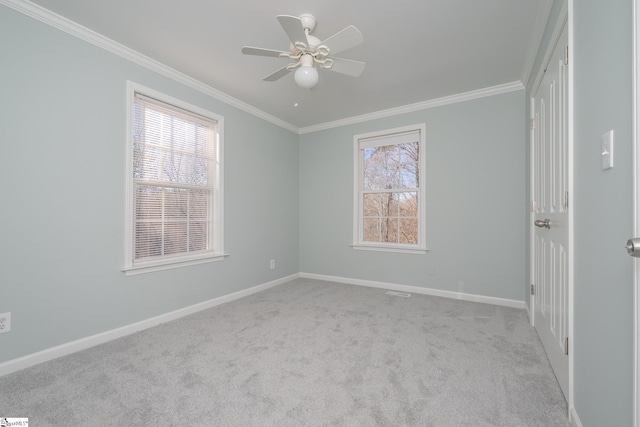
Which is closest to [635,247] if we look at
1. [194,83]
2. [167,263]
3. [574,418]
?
[574,418]

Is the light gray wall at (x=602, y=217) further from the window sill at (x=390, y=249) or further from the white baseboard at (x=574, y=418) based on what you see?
the window sill at (x=390, y=249)

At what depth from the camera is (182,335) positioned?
2436 mm

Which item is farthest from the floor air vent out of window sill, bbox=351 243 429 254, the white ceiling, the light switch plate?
the light switch plate

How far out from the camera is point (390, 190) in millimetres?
3980

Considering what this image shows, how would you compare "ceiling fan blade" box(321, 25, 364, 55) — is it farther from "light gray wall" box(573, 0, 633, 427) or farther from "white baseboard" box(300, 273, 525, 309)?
"white baseboard" box(300, 273, 525, 309)

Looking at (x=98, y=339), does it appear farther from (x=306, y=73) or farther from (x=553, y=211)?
(x=553, y=211)

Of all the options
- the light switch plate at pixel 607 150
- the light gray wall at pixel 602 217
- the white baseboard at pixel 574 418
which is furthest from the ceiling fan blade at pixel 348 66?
the white baseboard at pixel 574 418

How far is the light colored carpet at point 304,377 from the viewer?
1.45 m

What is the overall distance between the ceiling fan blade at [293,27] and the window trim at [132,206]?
1.65 m

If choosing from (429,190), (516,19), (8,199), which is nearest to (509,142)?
(429,190)

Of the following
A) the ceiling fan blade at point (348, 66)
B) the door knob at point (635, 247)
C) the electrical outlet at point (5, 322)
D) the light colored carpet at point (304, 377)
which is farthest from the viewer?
the ceiling fan blade at point (348, 66)

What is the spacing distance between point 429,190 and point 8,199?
3.93m

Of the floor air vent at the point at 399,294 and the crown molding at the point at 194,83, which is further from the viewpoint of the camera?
the floor air vent at the point at 399,294

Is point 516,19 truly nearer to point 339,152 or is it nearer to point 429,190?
point 429,190
